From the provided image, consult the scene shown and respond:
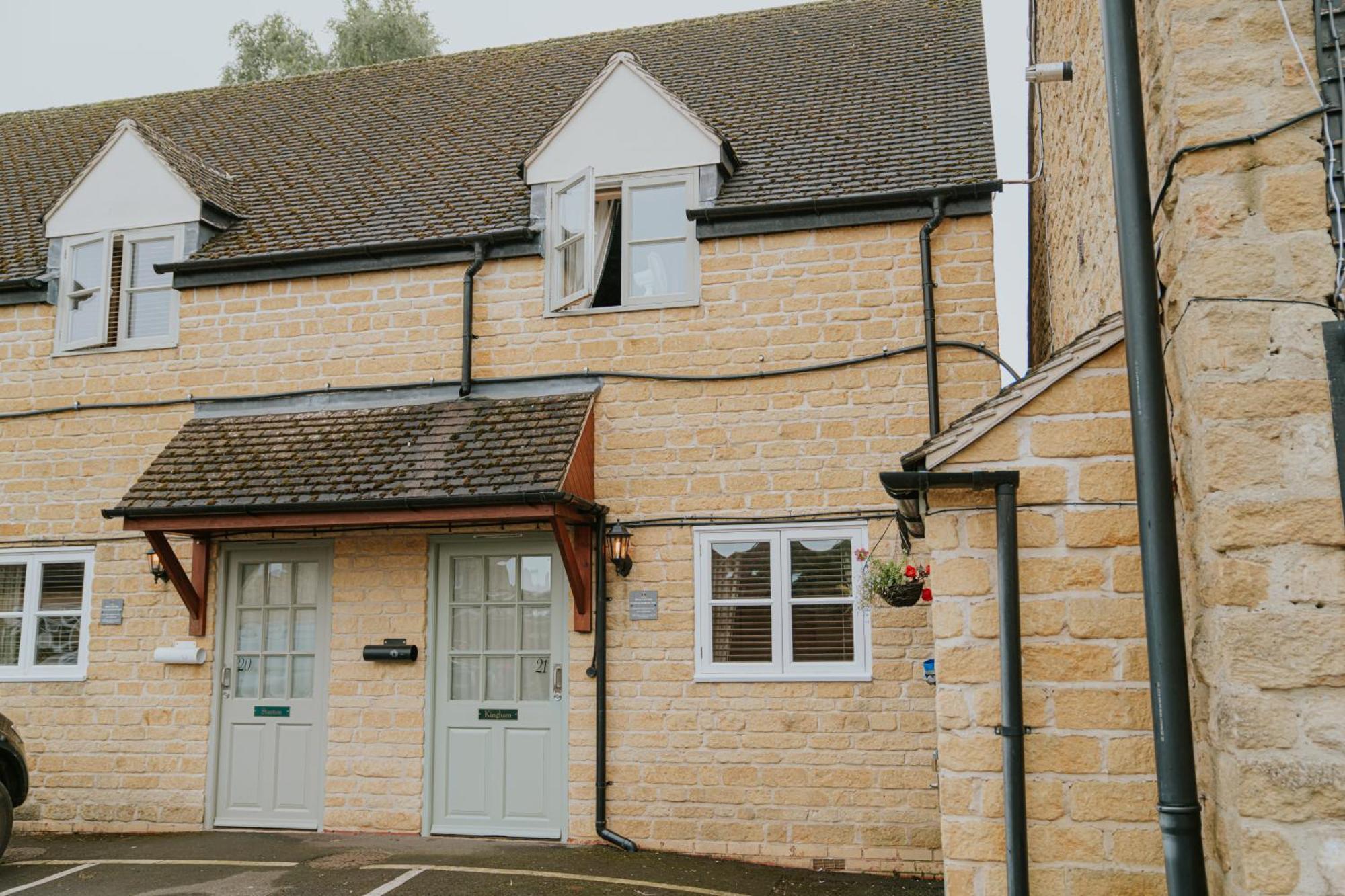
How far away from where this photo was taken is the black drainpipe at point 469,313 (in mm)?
9320

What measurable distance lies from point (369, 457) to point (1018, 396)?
5.73 m

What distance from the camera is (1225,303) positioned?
140 inches

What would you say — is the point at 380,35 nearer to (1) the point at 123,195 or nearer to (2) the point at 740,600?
(1) the point at 123,195

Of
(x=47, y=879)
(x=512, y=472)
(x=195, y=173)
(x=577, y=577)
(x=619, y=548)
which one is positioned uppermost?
(x=195, y=173)

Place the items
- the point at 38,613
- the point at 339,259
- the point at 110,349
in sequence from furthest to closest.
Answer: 1. the point at 110,349
2. the point at 38,613
3. the point at 339,259

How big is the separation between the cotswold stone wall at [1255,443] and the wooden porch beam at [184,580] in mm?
7975

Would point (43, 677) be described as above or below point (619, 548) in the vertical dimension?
below

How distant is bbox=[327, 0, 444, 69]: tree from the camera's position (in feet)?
68.9

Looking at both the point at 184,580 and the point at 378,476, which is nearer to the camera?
the point at 378,476

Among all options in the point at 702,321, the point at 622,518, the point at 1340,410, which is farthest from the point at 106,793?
the point at 1340,410

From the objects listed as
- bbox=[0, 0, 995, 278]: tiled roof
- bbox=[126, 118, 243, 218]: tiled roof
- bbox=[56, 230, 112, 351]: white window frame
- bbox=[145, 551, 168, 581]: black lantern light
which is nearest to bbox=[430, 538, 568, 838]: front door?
bbox=[145, 551, 168, 581]: black lantern light

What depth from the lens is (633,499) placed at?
883 centimetres

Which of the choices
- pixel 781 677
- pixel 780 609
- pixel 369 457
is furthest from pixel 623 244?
pixel 781 677

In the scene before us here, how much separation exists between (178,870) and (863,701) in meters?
5.09
